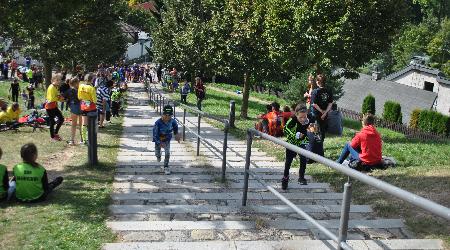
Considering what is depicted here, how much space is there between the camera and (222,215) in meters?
5.70

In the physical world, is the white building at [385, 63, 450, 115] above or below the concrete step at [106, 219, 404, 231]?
above

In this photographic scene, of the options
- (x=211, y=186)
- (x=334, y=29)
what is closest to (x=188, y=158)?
(x=211, y=186)

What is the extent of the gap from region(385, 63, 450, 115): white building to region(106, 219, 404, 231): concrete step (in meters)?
42.8

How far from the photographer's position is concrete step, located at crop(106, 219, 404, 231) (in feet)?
16.8

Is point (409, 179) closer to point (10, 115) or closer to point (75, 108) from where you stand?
point (75, 108)

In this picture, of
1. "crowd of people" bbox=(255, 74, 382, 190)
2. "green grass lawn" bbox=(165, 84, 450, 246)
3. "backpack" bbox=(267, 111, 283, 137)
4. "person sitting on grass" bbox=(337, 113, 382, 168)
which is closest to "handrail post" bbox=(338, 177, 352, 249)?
"green grass lawn" bbox=(165, 84, 450, 246)

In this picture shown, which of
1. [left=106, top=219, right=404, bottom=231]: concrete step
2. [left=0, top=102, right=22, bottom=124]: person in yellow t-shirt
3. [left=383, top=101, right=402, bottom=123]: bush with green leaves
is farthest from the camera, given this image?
[left=383, top=101, right=402, bottom=123]: bush with green leaves

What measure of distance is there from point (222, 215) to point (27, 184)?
262cm

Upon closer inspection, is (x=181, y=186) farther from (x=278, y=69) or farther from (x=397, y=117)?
(x=397, y=117)

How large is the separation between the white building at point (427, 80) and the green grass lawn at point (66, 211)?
41209 mm

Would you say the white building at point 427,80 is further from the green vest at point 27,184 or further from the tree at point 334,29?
the green vest at point 27,184

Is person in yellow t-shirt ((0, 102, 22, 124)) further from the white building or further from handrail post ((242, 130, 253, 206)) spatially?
the white building

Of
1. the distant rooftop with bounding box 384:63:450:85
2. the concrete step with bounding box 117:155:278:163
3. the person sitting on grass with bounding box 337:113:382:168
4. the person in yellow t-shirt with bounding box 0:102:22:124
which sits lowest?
the concrete step with bounding box 117:155:278:163

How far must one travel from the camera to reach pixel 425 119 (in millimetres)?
37875
